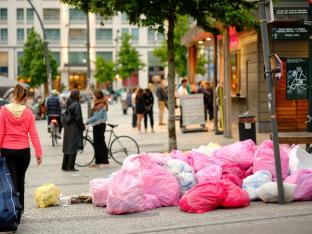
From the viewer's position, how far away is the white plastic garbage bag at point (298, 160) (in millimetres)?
10873

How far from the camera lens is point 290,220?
8.80 metres

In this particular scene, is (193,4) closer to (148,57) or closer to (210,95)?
(210,95)

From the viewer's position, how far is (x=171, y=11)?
16.5m

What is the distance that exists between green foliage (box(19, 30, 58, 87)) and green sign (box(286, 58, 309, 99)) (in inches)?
2416

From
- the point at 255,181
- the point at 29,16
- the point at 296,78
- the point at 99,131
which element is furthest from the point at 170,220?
the point at 29,16

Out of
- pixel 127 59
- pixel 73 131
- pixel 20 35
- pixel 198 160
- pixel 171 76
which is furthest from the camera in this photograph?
pixel 20 35

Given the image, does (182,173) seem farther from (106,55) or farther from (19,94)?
(106,55)

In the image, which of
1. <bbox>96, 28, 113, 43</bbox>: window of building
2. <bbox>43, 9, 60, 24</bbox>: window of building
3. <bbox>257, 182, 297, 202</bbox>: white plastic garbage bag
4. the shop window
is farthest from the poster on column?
<bbox>96, 28, 113, 43</bbox>: window of building

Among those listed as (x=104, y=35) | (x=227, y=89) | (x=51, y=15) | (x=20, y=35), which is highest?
(x=51, y=15)

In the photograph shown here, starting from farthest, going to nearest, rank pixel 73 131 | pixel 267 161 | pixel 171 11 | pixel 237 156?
pixel 171 11 < pixel 73 131 < pixel 237 156 < pixel 267 161

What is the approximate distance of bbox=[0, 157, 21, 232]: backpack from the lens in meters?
8.09

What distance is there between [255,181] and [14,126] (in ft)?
12.5

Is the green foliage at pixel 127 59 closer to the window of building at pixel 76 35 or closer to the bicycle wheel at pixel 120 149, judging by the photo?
the window of building at pixel 76 35

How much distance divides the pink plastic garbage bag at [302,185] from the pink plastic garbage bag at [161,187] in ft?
5.68
